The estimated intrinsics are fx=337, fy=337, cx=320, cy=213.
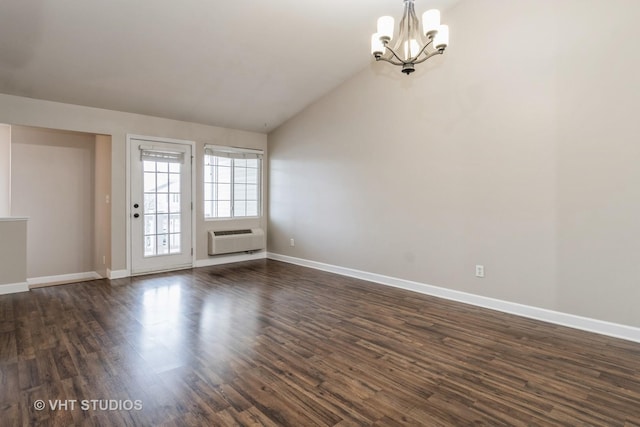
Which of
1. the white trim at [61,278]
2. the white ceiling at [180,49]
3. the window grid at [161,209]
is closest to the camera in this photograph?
the white ceiling at [180,49]

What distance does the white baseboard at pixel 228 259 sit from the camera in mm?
6008

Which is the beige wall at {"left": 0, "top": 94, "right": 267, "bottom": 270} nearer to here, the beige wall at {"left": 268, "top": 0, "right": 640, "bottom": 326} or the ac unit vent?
the ac unit vent

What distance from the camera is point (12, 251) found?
4.27 metres

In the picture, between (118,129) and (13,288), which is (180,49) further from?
(13,288)

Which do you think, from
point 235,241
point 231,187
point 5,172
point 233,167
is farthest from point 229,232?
point 5,172

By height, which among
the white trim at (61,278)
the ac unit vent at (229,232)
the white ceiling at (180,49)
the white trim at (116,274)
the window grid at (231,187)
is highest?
the white ceiling at (180,49)

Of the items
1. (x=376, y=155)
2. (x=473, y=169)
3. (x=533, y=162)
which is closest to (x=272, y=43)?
(x=376, y=155)

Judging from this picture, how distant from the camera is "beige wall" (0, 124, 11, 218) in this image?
5430 mm

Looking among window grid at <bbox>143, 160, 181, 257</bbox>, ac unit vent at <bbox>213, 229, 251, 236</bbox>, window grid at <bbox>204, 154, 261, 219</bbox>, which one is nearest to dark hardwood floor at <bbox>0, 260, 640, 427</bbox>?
window grid at <bbox>143, 160, 181, 257</bbox>

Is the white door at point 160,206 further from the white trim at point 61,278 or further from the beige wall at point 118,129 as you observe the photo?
the white trim at point 61,278

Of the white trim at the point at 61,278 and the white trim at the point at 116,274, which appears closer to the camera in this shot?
the white trim at the point at 116,274

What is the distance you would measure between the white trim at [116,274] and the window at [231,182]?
156cm

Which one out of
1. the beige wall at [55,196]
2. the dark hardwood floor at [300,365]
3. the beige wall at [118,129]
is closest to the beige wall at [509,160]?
the dark hardwood floor at [300,365]

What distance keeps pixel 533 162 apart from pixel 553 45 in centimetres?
115
